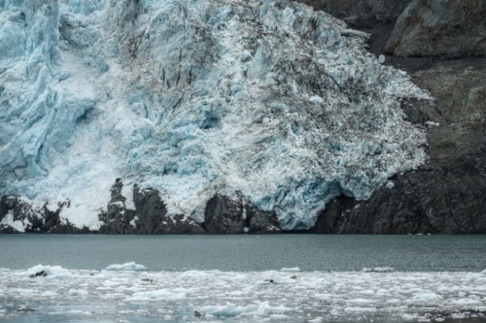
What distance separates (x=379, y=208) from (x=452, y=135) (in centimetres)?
868

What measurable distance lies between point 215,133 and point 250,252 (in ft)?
57.1

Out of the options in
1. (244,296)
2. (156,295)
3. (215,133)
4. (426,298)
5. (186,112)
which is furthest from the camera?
(215,133)

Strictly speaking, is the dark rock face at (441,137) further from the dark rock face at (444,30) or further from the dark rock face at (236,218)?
the dark rock face at (236,218)

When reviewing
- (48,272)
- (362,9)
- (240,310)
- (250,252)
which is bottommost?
(48,272)

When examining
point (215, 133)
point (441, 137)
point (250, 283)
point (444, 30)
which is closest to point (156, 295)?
point (250, 283)

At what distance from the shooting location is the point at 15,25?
223 feet

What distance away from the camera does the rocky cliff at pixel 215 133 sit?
6406 cm

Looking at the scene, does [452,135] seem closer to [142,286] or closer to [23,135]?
[23,135]

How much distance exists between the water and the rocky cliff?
9.04m

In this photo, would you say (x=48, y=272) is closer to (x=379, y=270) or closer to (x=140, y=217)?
(x=379, y=270)

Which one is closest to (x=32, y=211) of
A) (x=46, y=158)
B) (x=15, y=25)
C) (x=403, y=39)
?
(x=46, y=158)

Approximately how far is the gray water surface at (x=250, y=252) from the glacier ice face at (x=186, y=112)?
11.1 feet

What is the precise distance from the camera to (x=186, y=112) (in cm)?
6569

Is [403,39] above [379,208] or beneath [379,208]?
above
